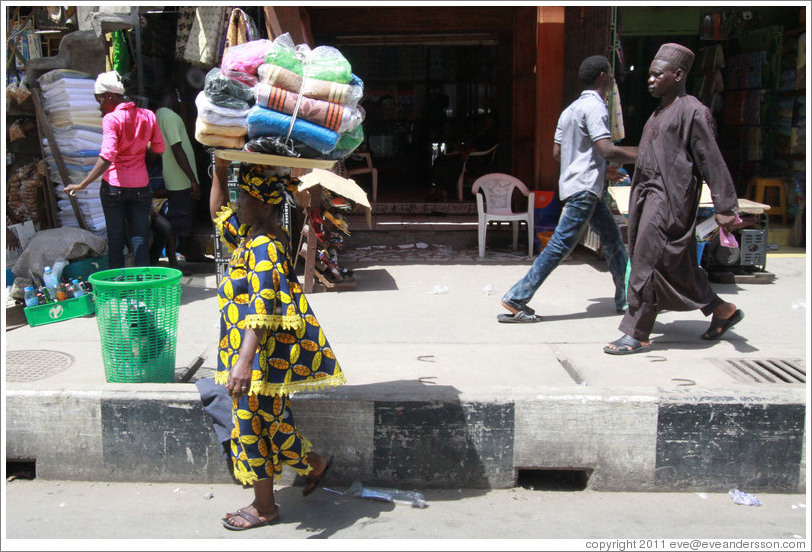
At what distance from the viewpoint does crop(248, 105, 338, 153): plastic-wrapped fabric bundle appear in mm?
3035

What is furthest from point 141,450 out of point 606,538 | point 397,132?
point 397,132

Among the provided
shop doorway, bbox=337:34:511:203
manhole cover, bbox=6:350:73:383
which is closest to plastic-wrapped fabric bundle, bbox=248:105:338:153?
manhole cover, bbox=6:350:73:383

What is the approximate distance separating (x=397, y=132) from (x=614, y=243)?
32.5ft

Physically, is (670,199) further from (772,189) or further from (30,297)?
(772,189)

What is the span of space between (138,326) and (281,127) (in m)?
1.54

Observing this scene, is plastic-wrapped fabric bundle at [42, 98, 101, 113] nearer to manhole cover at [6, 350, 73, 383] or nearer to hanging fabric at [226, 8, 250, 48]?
hanging fabric at [226, 8, 250, 48]

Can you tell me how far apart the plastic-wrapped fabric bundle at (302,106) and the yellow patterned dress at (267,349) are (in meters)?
0.55

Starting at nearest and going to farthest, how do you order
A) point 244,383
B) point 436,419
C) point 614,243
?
point 244,383 → point 436,419 → point 614,243

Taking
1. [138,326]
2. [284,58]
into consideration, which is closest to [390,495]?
[138,326]

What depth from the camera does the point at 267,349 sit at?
124 inches

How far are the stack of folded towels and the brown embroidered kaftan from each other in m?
2.29

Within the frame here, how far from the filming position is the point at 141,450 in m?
3.78

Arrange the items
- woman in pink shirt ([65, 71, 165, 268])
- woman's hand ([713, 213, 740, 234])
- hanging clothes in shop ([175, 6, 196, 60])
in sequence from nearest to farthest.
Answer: woman's hand ([713, 213, 740, 234])
woman in pink shirt ([65, 71, 165, 268])
hanging clothes in shop ([175, 6, 196, 60])

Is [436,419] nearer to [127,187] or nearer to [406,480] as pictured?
[406,480]
